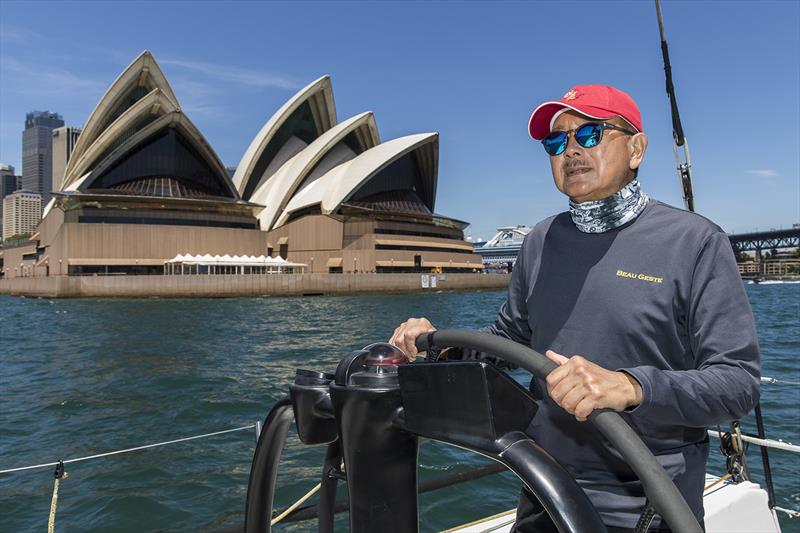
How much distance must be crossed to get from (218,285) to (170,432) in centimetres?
3556

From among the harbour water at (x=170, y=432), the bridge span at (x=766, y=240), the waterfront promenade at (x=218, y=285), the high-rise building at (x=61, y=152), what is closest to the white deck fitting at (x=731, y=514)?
the harbour water at (x=170, y=432)

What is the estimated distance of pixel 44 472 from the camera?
5.26 metres

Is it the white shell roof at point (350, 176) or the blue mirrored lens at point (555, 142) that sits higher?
the white shell roof at point (350, 176)

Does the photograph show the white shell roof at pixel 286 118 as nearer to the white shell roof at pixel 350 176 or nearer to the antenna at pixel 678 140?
the white shell roof at pixel 350 176

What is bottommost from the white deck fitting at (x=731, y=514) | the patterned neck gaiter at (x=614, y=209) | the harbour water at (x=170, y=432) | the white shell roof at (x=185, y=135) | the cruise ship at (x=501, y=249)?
the harbour water at (x=170, y=432)

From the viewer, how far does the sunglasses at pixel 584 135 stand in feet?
4.46

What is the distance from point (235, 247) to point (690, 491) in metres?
50.5

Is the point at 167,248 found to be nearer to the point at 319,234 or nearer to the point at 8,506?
the point at 319,234

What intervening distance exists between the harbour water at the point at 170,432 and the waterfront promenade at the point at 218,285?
2557 cm

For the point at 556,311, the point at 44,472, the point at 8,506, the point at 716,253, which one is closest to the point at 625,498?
the point at 556,311

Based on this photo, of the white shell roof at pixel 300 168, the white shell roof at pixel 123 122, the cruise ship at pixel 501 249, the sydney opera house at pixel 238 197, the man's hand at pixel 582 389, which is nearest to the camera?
the man's hand at pixel 582 389

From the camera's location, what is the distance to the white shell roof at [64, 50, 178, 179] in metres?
49.9

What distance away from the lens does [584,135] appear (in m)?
1.38

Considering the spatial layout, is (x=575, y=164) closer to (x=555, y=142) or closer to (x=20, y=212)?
(x=555, y=142)
